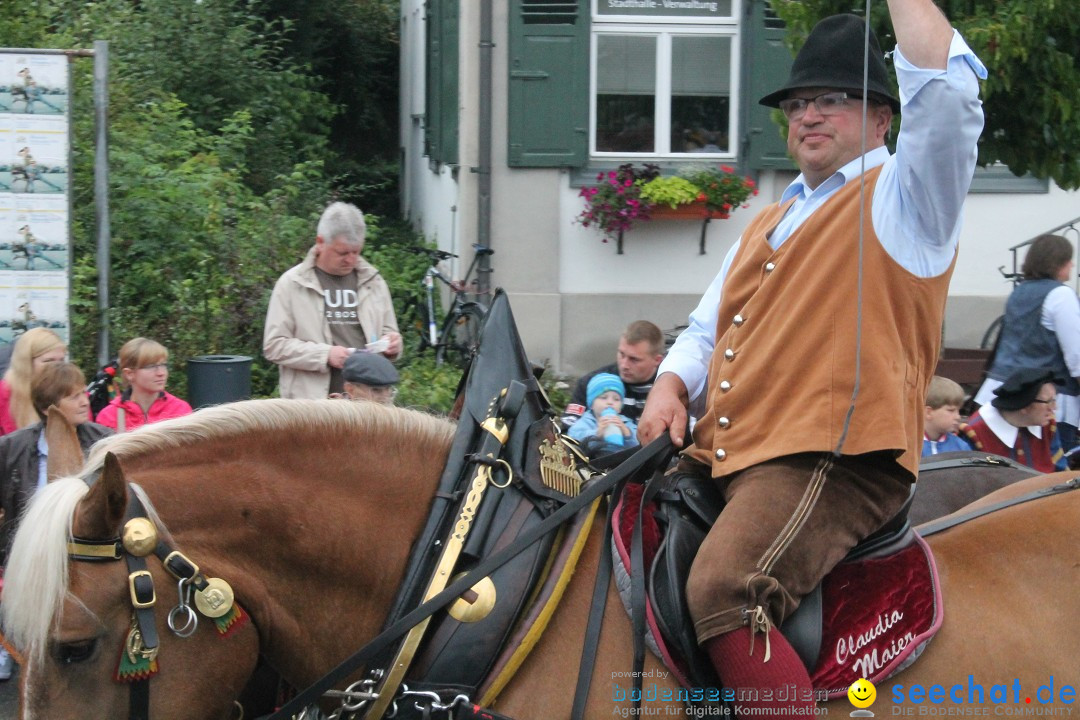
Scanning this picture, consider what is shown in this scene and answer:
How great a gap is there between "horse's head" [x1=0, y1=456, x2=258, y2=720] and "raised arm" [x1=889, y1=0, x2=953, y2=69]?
1593 mm

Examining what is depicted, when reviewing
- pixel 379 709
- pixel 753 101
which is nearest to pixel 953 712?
pixel 379 709

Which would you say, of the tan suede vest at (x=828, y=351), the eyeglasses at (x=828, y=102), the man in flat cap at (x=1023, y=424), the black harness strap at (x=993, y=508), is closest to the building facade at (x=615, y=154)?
the man in flat cap at (x=1023, y=424)

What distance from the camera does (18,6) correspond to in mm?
9070

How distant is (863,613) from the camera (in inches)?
94.6

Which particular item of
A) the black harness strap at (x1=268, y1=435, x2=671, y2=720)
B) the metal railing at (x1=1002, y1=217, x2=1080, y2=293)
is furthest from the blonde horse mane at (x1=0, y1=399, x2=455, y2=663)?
the metal railing at (x1=1002, y1=217, x2=1080, y2=293)

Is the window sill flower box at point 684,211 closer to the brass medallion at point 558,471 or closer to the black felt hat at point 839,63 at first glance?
the black felt hat at point 839,63

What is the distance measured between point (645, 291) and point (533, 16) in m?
2.31

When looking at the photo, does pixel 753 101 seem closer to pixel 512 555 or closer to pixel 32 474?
pixel 32 474

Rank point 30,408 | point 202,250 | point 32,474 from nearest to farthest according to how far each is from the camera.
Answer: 1. point 32,474
2. point 30,408
3. point 202,250

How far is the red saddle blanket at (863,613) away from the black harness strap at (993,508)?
330 mm

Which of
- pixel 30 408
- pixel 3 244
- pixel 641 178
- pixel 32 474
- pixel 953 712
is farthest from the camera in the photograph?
pixel 641 178

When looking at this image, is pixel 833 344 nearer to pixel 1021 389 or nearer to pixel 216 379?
pixel 1021 389

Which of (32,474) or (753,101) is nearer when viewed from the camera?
(32,474)

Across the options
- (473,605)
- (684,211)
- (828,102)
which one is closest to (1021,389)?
(828,102)
